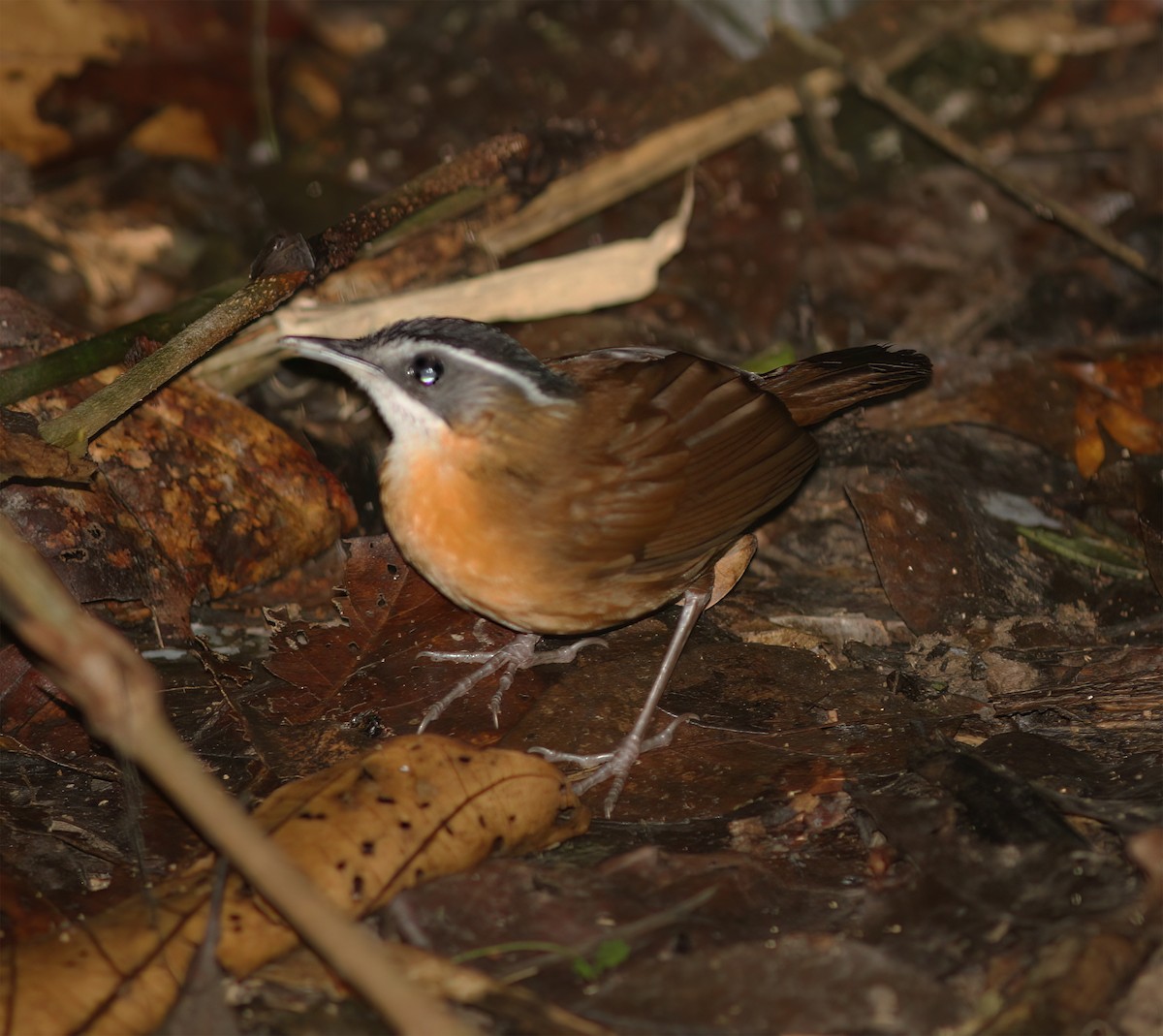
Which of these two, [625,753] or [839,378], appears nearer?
[625,753]

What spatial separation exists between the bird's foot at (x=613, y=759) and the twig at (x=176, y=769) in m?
1.52

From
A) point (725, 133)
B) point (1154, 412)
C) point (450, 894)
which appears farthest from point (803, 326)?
point (450, 894)

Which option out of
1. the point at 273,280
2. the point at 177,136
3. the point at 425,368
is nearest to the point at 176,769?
the point at 425,368

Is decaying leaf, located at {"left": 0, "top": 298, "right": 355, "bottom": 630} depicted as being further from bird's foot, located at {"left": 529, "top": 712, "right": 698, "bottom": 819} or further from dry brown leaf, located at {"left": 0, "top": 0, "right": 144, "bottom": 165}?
dry brown leaf, located at {"left": 0, "top": 0, "right": 144, "bottom": 165}

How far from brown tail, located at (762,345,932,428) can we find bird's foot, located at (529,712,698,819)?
4.66 ft

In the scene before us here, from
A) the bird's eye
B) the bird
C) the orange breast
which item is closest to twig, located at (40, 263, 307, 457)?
the bird

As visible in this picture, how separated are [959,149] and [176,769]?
18.3 feet

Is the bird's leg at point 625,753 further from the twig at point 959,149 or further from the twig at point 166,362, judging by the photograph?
the twig at point 959,149

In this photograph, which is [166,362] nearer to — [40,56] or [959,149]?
[40,56]

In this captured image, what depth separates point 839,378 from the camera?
4.84m

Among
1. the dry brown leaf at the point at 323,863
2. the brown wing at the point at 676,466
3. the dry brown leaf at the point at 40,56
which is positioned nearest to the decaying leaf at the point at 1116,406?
the brown wing at the point at 676,466

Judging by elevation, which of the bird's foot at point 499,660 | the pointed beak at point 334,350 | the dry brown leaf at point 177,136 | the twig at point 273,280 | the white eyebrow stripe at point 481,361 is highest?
the dry brown leaf at point 177,136

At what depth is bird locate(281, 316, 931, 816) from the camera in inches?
168

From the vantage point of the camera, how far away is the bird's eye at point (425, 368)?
438cm
